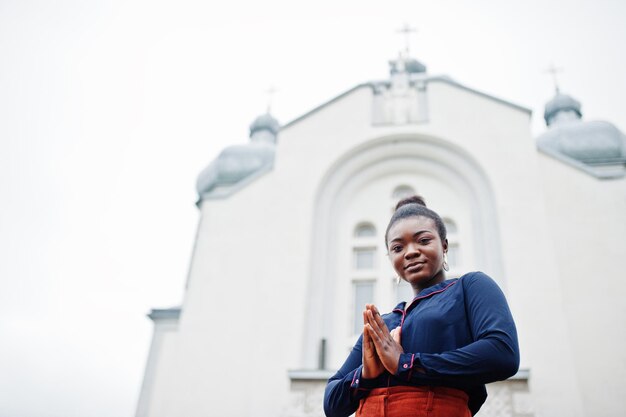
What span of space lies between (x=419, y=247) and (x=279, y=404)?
20.8ft

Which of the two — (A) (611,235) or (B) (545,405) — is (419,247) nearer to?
(B) (545,405)

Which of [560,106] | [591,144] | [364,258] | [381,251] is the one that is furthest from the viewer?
[560,106]

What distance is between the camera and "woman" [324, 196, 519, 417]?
1.78 meters

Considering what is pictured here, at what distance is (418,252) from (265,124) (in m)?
Result: 15.3

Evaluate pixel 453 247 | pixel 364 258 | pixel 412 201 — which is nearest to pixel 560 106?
pixel 453 247

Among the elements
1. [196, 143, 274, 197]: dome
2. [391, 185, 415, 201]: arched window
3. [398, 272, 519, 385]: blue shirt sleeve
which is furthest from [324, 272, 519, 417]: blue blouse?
[196, 143, 274, 197]: dome

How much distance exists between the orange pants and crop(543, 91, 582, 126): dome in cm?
1758

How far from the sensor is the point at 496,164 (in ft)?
31.2

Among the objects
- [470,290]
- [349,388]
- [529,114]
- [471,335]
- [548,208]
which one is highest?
[529,114]

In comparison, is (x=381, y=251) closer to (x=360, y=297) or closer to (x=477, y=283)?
(x=360, y=297)

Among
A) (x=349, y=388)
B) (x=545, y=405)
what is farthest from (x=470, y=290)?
(x=545, y=405)

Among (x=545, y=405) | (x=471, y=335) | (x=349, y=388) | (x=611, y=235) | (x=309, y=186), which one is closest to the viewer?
(x=471, y=335)

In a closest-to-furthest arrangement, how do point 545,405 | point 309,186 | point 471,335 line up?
point 471,335
point 545,405
point 309,186

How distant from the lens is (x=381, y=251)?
9875 mm
